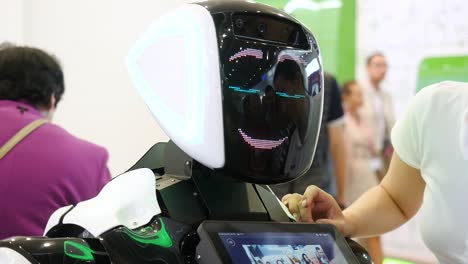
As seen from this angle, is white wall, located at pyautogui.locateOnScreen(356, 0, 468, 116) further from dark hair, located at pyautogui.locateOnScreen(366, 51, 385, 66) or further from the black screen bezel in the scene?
the black screen bezel

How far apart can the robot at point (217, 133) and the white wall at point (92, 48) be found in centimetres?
197

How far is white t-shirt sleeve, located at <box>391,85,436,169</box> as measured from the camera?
3.06 feet

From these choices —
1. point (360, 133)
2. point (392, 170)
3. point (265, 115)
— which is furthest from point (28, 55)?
point (360, 133)

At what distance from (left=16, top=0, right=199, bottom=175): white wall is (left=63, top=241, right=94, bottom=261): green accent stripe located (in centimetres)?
207

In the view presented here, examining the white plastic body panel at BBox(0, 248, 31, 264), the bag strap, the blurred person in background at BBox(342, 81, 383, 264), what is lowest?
the blurred person in background at BBox(342, 81, 383, 264)

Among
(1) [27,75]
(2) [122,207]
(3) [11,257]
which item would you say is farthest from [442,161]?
(1) [27,75]

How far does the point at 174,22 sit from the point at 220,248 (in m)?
0.24

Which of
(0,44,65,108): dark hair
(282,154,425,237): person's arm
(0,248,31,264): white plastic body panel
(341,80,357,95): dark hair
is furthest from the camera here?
(341,80,357,95): dark hair

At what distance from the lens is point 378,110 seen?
296cm

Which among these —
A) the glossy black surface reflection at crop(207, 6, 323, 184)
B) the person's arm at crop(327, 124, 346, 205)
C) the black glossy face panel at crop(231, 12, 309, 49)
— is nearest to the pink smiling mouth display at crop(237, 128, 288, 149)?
the glossy black surface reflection at crop(207, 6, 323, 184)

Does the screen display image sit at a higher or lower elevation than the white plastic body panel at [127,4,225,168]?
lower

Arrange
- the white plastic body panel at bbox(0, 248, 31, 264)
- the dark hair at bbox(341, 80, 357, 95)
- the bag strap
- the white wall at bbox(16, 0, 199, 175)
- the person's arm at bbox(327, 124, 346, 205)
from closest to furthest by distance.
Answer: the white plastic body panel at bbox(0, 248, 31, 264) → the bag strap → the person's arm at bbox(327, 124, 346, 205) → the white wall at bbox(16, 0, 199, 175) → the dark hair at bbox(341, 80, 357, 95)

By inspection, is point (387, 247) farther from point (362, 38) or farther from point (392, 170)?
point (392, 170)

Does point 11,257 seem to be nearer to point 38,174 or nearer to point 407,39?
point 38,174
